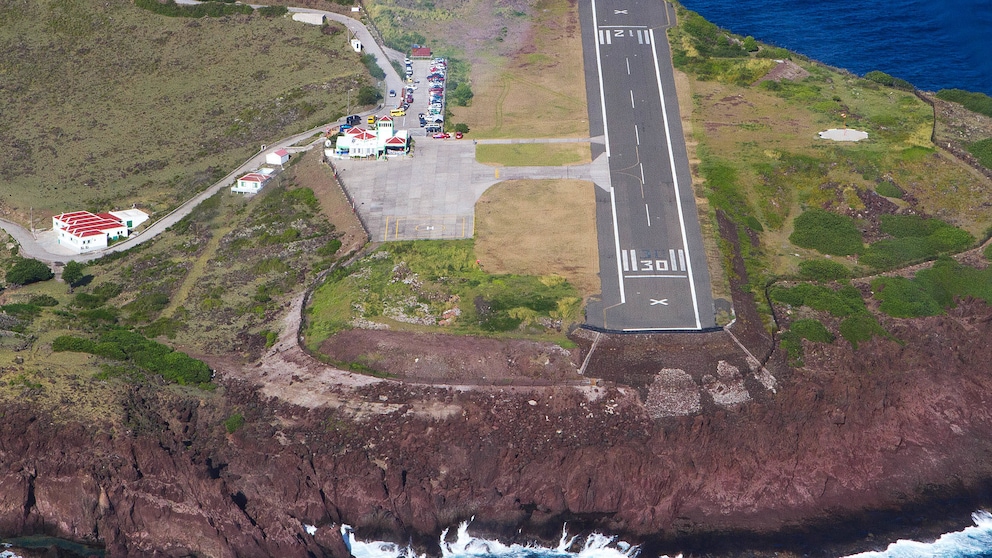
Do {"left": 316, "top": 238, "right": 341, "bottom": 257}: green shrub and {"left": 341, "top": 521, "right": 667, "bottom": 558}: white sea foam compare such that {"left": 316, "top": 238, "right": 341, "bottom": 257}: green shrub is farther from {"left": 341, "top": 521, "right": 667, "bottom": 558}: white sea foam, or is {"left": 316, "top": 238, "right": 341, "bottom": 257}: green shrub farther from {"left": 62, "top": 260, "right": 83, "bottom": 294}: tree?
{"left": 341, "top": 521, "right": 667, "bottom": 558}: white sea foam

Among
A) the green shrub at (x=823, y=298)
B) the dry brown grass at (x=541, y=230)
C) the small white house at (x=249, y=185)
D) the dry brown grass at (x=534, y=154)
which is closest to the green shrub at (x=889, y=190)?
the green shrub at (x=823, y=298)

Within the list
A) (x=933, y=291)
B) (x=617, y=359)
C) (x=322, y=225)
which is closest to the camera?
(x=617, y=359)

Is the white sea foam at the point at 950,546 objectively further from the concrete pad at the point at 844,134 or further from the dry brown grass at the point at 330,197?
the dry brown grass at the point at 330,197

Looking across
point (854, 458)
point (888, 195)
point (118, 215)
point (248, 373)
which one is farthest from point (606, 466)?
point (118, 215)

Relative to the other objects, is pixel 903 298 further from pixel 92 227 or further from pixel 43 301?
pixel 92 227

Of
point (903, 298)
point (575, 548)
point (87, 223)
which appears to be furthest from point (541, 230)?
point (87, 223)

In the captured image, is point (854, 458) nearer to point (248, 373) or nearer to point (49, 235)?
point (248, 373)
